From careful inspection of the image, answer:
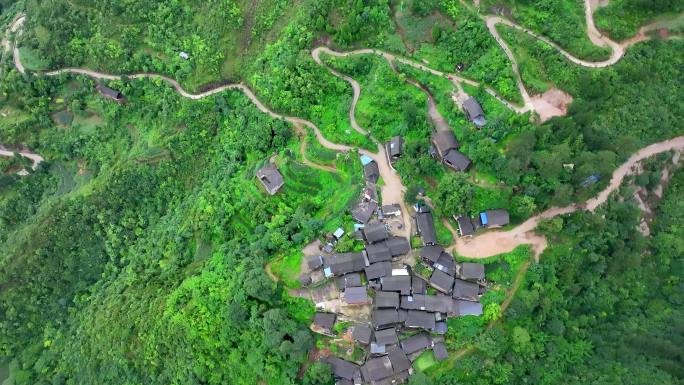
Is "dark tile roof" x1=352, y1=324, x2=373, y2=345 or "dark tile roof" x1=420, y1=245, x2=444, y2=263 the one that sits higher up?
"dark tile roof" x1=420, y1=245, x2=444, y2=263

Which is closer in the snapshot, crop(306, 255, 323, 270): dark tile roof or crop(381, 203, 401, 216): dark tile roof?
crop(306, 255, 323, 270): dark tile roof

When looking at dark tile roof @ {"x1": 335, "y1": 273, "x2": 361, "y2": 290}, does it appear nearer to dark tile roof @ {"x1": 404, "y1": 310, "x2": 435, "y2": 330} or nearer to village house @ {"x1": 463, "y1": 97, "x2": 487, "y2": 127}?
dark tile roof @ {"x1": 404, "y1": 310, "x2": 435, "y2": 330}

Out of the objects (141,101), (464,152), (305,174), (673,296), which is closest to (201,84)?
(141,101)

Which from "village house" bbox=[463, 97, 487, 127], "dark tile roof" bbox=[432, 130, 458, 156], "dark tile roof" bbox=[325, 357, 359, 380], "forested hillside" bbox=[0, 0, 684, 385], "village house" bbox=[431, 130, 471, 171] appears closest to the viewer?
"dark tile roof" bbox=[325, 357, 359, 380]

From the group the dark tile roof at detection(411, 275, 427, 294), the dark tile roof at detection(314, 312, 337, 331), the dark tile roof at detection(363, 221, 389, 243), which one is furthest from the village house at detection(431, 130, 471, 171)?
the dark tile roof at detection(314, 312, 337, 331)

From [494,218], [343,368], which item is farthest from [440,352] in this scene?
[494,218]

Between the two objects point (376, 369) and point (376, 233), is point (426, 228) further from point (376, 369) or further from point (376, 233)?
point (376, 369)

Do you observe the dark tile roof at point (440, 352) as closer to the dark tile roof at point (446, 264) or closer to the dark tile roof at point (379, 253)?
the dark tile roof at point (446, 264)
